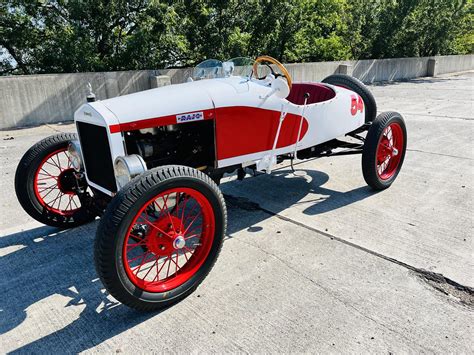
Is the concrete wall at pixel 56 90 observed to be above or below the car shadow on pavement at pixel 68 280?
above

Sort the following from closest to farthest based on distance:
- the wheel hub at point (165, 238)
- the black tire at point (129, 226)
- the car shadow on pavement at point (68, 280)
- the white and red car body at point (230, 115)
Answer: the black tire at point (129, 226) → the car shadow on pavement at point (68, 280) → the wheel hub at point (165, 238) → the white and red car body at point (230, 115)

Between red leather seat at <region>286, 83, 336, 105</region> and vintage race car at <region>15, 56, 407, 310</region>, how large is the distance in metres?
0.03

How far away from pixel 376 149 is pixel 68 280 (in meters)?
3.47

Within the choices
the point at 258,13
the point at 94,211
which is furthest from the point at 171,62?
the point at 94,211

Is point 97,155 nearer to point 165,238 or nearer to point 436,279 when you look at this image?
point 165,238

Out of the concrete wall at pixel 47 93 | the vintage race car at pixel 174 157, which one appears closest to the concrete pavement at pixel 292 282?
the vintage race car at pixel 174 157

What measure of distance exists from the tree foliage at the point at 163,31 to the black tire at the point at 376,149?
869 centimetres

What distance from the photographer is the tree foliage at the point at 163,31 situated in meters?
11.0

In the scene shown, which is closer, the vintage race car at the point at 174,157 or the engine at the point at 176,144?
the vintage race car at the point at 174,157

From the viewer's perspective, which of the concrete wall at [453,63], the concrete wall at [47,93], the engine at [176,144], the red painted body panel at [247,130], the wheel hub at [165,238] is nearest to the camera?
the wheel hub at [165,238]

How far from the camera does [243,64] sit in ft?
14.0

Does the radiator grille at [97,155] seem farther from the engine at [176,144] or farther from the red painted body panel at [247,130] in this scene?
the red painted body panel at [247,130]

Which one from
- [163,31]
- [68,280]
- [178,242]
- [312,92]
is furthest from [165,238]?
[163,31]

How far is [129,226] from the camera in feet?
8.18
